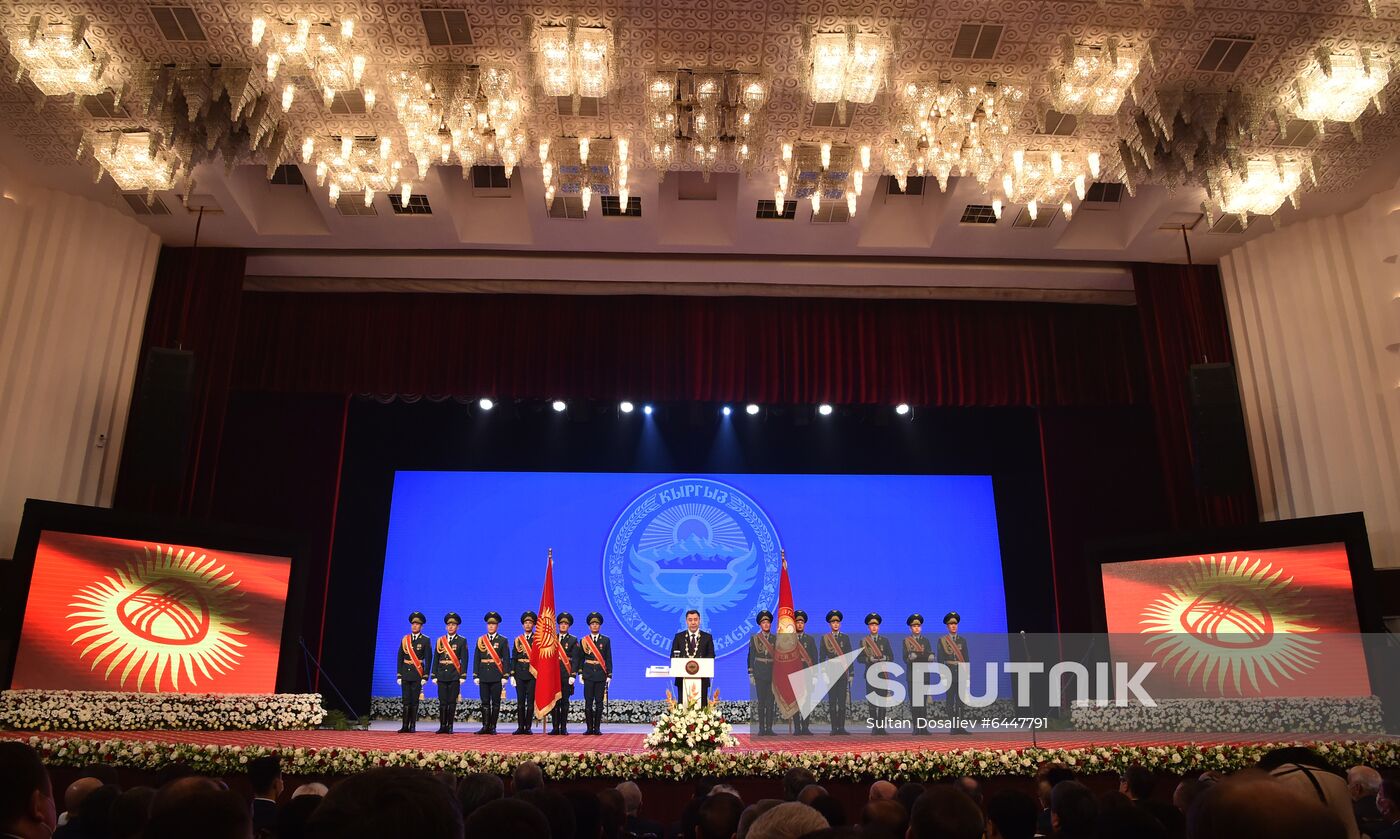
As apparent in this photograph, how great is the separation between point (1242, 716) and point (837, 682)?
3545 millimetres

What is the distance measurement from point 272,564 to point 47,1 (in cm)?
548

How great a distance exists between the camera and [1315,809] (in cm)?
128

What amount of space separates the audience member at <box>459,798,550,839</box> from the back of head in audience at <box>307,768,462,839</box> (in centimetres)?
22

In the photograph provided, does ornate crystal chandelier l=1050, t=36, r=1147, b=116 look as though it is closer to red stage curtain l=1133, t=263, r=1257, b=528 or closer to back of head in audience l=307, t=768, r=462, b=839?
red stage curtain l=1133, t=263, r=1257, b=528

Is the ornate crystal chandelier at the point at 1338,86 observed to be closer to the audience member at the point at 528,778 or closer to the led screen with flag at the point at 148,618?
the audience member at the point at 528,778

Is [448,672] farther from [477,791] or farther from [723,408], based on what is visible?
[477,791]

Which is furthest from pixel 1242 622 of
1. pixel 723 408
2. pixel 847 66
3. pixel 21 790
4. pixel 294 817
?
pixel 21 790

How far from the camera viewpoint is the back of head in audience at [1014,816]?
2.49 m

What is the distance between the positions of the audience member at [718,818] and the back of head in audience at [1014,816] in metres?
0.75

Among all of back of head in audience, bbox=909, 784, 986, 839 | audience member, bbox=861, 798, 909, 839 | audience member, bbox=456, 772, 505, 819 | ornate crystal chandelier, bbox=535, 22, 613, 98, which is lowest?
audience member, bbox=861, 798, 909, 839

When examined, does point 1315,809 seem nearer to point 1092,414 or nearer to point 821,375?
point 821,375

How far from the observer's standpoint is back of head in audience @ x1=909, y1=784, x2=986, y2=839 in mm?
1981

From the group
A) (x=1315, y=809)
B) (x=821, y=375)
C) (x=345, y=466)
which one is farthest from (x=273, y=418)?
(x=1315, y=809)

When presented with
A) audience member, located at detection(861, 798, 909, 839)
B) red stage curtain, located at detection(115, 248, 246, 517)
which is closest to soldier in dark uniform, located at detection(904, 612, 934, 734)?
audience member, located at detection(861, 798, 909, 839)
